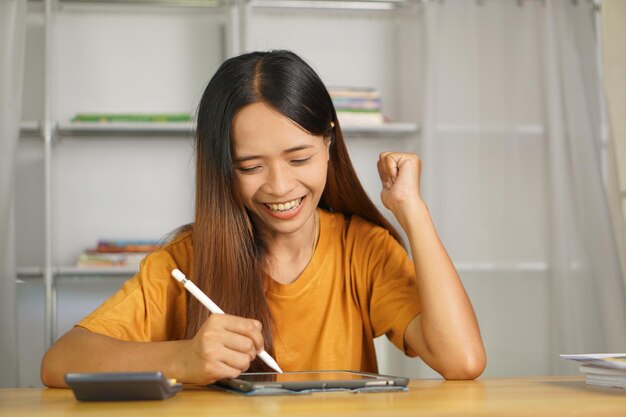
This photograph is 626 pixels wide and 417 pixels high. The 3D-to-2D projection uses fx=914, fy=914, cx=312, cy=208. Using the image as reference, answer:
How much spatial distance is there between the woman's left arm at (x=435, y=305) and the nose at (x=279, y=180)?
20 cm

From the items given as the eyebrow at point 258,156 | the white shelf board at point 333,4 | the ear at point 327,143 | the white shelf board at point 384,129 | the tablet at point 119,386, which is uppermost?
the white shelf board at point 333,4

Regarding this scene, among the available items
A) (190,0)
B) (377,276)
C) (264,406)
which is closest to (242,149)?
(377,276)

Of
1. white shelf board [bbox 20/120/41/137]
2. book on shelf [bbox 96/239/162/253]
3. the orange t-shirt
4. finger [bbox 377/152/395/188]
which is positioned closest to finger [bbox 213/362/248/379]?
the orange t-shirt

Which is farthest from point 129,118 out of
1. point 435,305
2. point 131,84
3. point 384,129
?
point 435,305

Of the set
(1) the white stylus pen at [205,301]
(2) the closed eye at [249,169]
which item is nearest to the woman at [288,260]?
(2) the closed eye at [249,169]

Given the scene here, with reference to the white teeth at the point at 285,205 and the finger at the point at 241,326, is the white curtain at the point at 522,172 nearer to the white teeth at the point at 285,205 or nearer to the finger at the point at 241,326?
the white teeth at the point at 285,205

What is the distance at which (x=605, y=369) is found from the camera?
1312 millimetres

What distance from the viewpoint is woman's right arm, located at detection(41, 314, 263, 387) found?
1.29 metres

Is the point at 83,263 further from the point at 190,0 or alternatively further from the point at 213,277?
the point at 213,277

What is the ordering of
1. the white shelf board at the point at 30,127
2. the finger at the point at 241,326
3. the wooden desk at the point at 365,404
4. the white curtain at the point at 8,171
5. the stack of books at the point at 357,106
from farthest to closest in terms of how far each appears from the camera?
the stack of books at the point at 357,106 < the white shelf board at the point at 30,127 < the white curtain at the point at 8,171 < the finger at the point at 241,326 < the wooden desk at the point at 365,404

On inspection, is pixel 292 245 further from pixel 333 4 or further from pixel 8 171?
pixel 333 4

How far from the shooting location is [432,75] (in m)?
3.68

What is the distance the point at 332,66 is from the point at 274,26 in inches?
11.8

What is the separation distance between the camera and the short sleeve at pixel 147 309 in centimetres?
160
